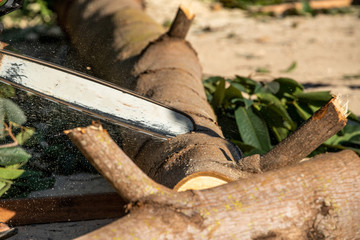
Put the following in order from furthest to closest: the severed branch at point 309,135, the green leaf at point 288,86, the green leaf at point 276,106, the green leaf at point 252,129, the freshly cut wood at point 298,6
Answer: the freshly cut wood at point 298,6, the green leaf at point 288,86, the green leaf at point 276,106, the green leaf at point 252,129, the severed branch at point 309,135

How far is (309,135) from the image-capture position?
1.37 meters

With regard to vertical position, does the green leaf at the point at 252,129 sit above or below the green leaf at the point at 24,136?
below

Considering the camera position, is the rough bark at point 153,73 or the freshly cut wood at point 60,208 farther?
the freshly cut wood at point 60,208

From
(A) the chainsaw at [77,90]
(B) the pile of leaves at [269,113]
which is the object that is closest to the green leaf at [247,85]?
(B) the pile of leaves at [269,113]

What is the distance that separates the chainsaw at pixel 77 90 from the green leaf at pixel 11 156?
508 mm

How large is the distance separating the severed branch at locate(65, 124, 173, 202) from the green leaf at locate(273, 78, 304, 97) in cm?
185

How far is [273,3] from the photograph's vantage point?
7336 millimetres

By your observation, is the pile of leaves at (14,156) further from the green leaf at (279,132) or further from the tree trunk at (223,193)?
the green leaf at (279,132)

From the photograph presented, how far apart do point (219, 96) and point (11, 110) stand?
1.24m

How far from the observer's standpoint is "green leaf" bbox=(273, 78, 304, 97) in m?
2.78

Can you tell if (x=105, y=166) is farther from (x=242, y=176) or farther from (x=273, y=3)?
(x=273, y=3)

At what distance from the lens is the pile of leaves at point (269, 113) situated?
8.02ft

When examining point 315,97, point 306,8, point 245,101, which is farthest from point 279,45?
point 245,101

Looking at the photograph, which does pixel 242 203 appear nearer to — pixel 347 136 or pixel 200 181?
pixel 200 181
